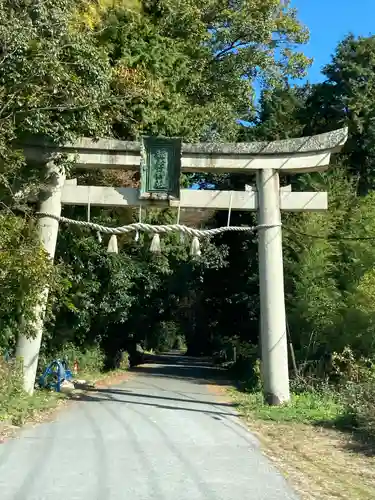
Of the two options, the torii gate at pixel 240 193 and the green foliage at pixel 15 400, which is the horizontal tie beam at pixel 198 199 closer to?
the torii gate at pixel 240 193

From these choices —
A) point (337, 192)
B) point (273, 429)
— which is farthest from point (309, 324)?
point (273, 429)

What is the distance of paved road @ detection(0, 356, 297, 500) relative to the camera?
6.32 m

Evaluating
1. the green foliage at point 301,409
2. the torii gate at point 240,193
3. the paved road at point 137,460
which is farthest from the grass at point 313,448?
the torii gate at point 240,193

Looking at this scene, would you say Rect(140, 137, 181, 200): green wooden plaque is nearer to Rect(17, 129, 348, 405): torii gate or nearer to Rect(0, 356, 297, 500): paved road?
Rect(17, 129, 348, 405): torii gate

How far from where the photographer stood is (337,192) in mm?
19938

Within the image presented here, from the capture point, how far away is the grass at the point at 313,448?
674 centimetres

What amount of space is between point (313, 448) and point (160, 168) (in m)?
6.98

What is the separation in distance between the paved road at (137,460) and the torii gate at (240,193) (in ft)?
8.26

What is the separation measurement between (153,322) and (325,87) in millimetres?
17657

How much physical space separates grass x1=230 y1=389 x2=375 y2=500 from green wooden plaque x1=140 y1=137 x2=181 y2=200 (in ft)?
16.7

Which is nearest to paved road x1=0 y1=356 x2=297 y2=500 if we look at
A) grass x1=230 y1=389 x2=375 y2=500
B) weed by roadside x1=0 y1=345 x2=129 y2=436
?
grass x1=230 y1=389 x2=375 y2=500

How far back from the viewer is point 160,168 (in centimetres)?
1351

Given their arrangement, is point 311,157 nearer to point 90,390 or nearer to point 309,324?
point 309,324

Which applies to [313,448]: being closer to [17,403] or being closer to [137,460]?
[137,460]
